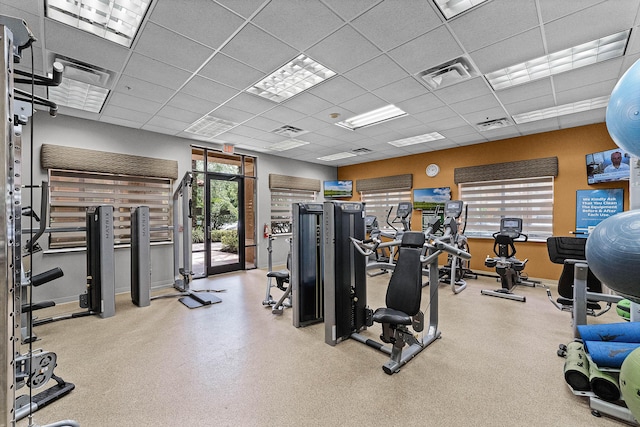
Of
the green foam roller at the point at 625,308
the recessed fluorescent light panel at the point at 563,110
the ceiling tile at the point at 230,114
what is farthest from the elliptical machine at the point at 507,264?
the ceiling tile at the point at 230,114

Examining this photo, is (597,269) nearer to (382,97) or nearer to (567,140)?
(382,97)

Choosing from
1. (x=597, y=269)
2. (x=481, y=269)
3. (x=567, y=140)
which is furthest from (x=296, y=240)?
A: (x=567, y=140)

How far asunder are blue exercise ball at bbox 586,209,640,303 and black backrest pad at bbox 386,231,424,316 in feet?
4.32

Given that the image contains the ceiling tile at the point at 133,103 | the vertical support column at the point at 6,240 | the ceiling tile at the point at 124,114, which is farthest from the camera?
the ceiling tile at the point at 124,114

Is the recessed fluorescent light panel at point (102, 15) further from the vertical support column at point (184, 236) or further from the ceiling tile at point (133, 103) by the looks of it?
the vertical support column at point (184, 236)

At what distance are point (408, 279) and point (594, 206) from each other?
182 inches

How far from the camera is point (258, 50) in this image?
2730 millimetres

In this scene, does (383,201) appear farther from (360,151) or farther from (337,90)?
(337,90)

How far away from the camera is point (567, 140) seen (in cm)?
519

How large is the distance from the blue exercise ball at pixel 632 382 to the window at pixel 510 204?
4564mm

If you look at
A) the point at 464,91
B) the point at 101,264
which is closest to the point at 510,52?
the point at 464,91

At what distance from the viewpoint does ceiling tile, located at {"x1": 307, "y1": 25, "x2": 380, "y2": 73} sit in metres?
2.54

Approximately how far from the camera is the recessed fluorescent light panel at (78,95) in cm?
346

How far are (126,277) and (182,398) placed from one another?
12.1 feet
